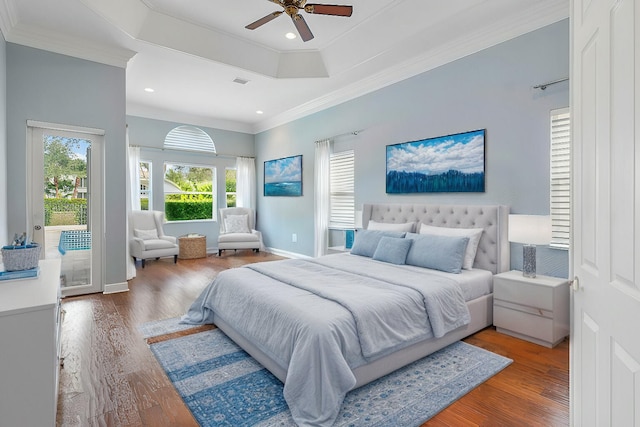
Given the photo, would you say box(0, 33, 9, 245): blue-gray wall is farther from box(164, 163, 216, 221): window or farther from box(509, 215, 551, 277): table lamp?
box(509, 215, 551, 277): table lamp

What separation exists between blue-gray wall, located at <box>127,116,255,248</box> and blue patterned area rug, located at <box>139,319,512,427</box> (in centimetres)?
485

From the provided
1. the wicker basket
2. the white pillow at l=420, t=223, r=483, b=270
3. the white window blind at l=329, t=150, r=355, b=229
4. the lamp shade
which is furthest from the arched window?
the lamp shade

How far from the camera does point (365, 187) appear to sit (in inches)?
204

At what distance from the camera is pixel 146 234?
6.28 meters

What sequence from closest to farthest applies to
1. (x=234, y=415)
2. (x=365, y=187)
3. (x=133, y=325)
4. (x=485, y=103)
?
(x=234, y=415), (x=133, y=325), (x=485, y=103), (x=365, y=187)

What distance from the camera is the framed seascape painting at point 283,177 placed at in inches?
263

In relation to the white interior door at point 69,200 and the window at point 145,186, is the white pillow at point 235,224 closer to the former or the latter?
the window at point 145,186

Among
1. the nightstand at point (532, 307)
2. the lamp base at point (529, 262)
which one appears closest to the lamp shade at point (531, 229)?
Answer: the lamp base at point (529, 262)

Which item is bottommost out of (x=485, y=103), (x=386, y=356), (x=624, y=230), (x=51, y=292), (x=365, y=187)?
(x=386, y=356)

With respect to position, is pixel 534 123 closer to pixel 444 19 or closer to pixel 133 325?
pixel 444 19

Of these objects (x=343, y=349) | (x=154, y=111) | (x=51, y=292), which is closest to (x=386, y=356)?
(x=343, y=349)

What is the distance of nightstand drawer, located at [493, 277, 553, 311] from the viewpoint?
2.76 m

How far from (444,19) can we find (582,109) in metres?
2.60

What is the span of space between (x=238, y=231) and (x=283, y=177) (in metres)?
1.54
